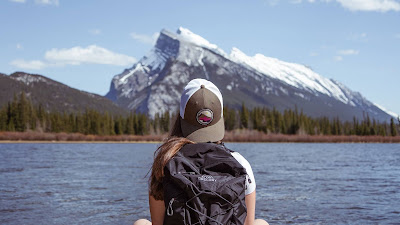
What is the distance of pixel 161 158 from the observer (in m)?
3.76

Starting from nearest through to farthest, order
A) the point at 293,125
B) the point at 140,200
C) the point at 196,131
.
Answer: the point at 196,131 → the point at 140,200 → the point at 293,125

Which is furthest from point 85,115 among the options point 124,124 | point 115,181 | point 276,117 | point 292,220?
point 292,220

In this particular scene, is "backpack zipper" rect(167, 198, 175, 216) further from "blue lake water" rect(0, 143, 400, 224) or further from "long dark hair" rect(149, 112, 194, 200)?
"blue lake water" rect(0, 143, 400, 224)

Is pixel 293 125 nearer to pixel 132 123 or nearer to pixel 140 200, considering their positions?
pixel 132 123

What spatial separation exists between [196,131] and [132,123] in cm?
16550

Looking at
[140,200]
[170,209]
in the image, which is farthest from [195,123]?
[140,200]

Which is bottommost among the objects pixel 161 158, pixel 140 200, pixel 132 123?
pixel 140 200

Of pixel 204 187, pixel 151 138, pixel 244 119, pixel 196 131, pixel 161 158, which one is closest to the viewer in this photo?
pixel 204 187

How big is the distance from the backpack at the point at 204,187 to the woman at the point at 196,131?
79mm

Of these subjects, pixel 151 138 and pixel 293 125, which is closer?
pixel 151 138

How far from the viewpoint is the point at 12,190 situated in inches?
723

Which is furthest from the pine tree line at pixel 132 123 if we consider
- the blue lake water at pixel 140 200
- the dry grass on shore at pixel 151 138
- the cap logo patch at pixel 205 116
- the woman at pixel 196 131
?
the cap logo patch at pixel 205 116

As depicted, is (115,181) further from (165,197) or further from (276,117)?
(276,117)

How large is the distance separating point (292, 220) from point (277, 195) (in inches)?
193
